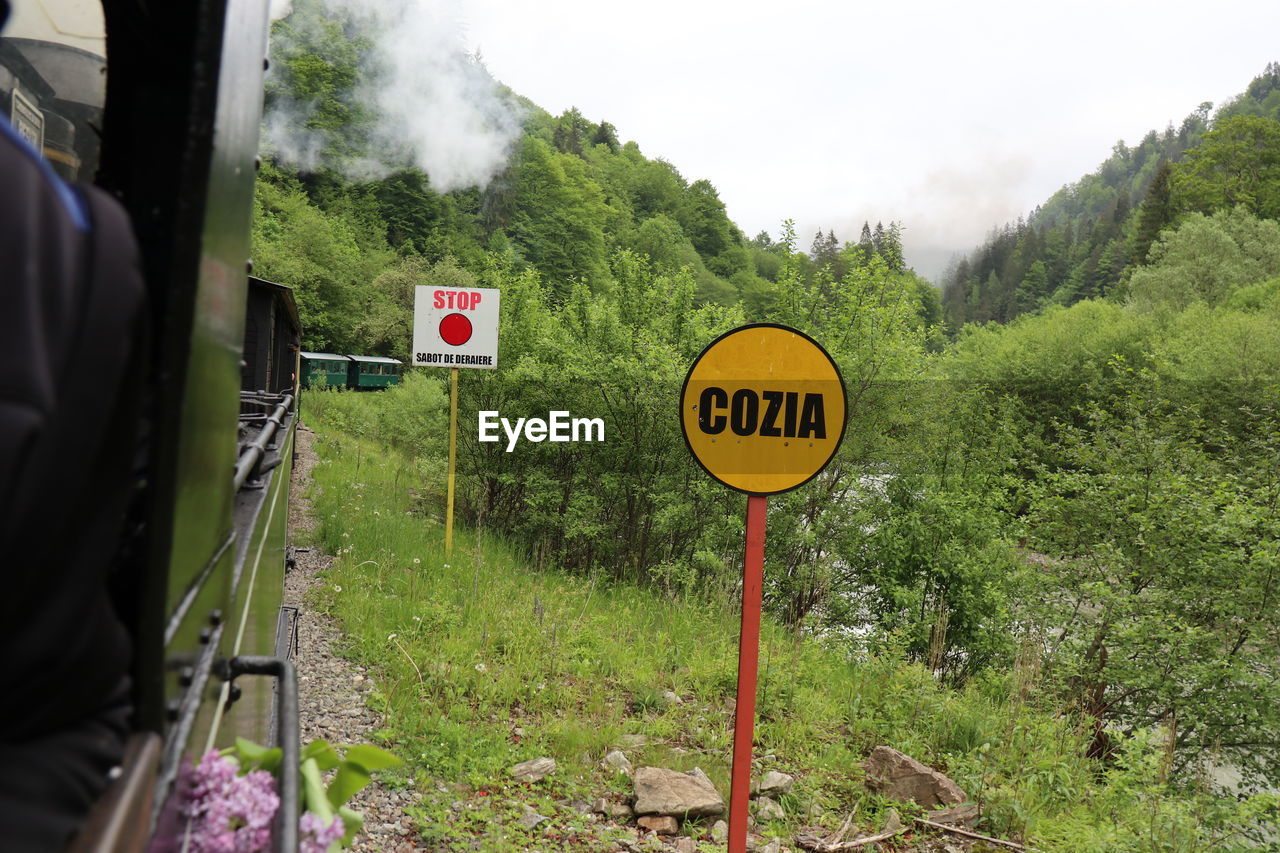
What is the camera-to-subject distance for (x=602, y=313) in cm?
1120

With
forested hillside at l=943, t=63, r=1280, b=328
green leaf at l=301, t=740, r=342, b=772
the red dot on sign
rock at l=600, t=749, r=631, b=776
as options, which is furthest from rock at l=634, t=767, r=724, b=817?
forested hillside at l=943, t=63, r=1280, b=328

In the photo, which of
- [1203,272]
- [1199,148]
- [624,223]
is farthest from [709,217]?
[1203,272]

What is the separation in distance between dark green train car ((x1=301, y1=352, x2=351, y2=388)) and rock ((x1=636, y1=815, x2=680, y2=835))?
2440 cm

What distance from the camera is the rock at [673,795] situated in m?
4.50

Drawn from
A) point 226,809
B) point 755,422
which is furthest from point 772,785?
point 226,809

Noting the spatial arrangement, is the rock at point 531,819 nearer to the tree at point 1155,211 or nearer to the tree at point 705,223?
the tree at point 1155,211

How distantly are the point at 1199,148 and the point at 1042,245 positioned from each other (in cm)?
4996

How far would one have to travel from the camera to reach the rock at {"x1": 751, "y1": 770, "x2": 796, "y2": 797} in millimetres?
4969

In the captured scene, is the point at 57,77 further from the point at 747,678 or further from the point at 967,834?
the point at 967,834

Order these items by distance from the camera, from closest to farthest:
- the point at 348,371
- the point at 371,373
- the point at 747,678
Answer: the point at 747,678 < the point at 348,371 < the point at 371,373

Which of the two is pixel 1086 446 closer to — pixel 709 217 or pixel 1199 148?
pixel 1199 148

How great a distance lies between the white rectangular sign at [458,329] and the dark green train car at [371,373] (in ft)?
86.5

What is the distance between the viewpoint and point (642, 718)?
5824 mm

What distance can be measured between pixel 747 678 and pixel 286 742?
2.63 meters
